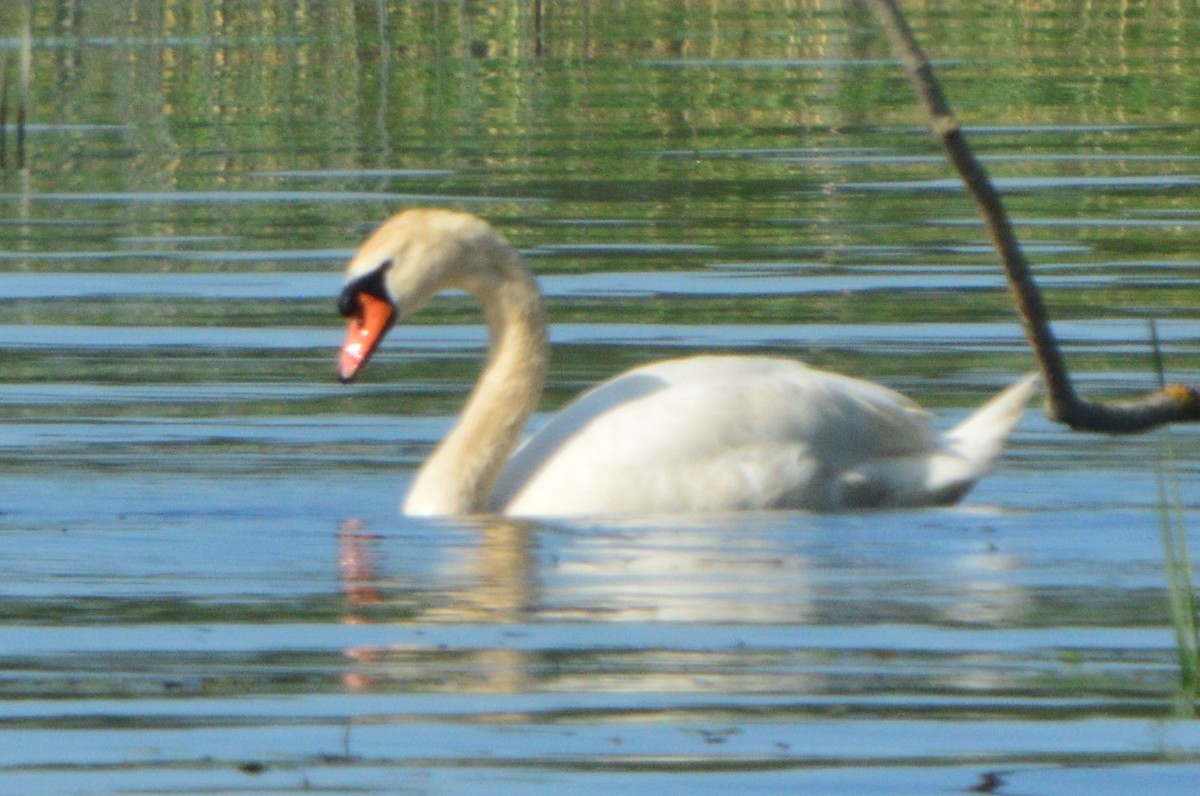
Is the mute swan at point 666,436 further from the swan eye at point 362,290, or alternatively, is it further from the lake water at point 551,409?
the lake water at point 551,409

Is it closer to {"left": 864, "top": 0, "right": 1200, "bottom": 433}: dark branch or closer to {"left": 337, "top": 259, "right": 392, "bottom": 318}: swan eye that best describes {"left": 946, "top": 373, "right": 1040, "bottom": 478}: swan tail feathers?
{"left": 337, "top": 259, "right": 392, "bottom": 318}: swan eye

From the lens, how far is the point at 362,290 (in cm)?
807

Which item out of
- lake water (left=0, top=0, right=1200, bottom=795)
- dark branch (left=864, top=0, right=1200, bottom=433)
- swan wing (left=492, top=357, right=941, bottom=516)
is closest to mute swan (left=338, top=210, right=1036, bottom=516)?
swan wing (left=492, top=357, right=941, bottom=516)

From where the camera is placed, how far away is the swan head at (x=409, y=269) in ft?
26.3

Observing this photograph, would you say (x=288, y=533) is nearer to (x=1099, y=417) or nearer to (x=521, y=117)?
(x=1099, y=417)

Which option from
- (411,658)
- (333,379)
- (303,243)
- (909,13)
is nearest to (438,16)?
(909,13)

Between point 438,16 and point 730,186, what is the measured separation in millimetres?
11621

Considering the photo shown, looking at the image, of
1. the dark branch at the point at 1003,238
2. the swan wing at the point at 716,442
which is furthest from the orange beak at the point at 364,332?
the dark branch at the point at 1003,238

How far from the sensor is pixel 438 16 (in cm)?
2669

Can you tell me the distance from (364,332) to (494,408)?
442 millimetres

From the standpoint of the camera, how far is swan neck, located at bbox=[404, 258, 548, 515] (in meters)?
7.91

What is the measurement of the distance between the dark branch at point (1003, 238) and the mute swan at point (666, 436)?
127 inches

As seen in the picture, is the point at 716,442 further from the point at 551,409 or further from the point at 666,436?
the point at 551,409

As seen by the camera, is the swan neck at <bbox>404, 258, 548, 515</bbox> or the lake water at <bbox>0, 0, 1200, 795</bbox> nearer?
the lake water at <bbox>0, 0, 1200, 795</bbox>
